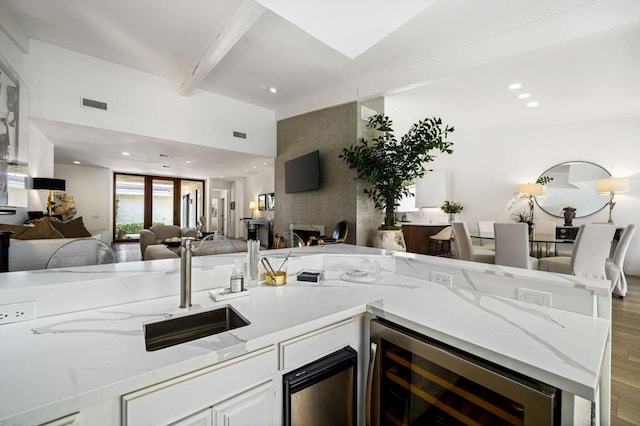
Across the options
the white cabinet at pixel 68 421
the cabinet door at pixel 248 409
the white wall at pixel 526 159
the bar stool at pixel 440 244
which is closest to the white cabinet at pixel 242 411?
the cabinet door at pixel 248 409

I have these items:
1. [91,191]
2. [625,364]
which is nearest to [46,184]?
[91,191]

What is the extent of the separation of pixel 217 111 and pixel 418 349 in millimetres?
5021

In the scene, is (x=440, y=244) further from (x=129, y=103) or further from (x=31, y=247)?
(x=31, y=247)

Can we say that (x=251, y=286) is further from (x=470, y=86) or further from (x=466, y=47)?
(x=470, y=86)

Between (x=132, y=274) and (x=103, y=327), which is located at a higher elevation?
A: (x=132, y=274)

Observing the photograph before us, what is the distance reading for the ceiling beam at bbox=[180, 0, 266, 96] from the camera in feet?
8.05

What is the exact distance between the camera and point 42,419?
1.89ft

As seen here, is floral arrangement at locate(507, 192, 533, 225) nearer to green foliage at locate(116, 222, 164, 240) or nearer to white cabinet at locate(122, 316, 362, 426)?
white cabinet at locate(122, 316, 362, 426)

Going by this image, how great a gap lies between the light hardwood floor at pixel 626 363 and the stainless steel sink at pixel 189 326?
2156 millimetres

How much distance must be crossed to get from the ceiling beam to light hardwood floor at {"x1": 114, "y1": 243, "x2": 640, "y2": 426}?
3830 millimetres

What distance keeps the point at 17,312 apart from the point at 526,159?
23.7 ft

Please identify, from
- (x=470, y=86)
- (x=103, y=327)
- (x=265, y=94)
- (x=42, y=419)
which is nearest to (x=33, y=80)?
(x=265, y=94)

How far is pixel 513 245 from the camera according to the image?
3.15 metres

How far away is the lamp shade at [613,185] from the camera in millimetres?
4520
